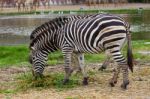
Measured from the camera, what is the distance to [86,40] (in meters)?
11.6

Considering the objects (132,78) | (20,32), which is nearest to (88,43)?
(132,78)

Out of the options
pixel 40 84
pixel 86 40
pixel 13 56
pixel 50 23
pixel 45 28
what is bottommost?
pixel 13 56

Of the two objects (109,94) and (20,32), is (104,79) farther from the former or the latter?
(20,32)

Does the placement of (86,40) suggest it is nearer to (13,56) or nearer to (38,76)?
(38,76)

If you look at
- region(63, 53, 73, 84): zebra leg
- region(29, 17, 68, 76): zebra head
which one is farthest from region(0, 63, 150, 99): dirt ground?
region(29, 17, 68, 76): zebra head

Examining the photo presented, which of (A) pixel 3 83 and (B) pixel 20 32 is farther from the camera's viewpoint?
(B) pixel 20 32

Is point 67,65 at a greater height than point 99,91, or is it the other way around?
point 67,65

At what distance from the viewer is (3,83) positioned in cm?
1267

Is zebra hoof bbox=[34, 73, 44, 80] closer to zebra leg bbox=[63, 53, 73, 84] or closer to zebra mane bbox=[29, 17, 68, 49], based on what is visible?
zebra leg bbox=[63, 53, 73, 84]

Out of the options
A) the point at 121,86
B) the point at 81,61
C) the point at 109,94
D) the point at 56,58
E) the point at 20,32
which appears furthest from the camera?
the point at 20,32

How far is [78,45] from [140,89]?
6.22 ft

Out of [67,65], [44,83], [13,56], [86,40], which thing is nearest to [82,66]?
[67,65]

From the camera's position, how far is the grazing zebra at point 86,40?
439 inches

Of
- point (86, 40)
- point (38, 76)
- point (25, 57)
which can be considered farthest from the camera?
point (25, 57)
